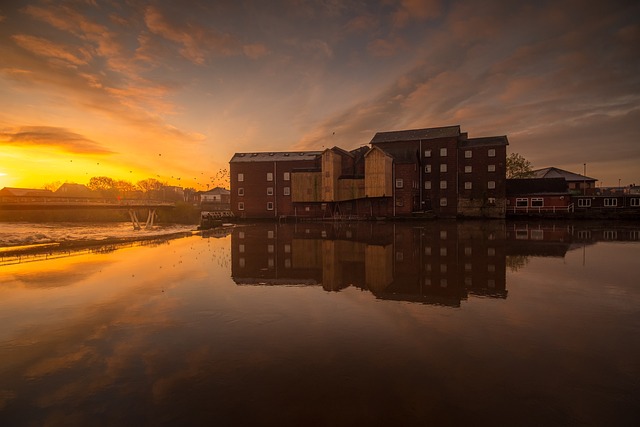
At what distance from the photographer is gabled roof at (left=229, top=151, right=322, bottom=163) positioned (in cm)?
5811

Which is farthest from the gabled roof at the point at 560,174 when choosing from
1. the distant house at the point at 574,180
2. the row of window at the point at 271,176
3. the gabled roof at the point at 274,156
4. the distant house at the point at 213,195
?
the distant house at the point at 213,195

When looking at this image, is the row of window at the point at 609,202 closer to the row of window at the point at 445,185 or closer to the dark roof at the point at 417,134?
the row of window at the point at 445,185

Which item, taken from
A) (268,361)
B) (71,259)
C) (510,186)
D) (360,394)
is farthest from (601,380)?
(510,186)

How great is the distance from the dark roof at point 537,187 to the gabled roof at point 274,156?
117 ft

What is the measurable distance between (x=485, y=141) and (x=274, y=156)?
37.9m

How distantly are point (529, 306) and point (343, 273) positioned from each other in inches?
274

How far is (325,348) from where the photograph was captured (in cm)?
658

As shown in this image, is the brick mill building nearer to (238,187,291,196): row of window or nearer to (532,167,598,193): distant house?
(238,187,291,196): row of window

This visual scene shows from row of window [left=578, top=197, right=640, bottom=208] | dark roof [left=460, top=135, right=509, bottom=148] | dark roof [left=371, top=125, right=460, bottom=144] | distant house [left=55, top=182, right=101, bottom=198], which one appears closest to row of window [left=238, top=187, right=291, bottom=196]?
dark roof [left=371, top=125, right=460, bottom=144]

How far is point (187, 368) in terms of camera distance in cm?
584

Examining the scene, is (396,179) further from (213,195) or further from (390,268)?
(213,195)

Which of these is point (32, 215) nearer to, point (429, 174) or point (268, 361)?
point (429, 174)

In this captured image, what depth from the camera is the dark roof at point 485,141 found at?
173ft

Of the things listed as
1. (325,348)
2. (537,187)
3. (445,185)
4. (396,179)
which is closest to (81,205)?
(396,179)
